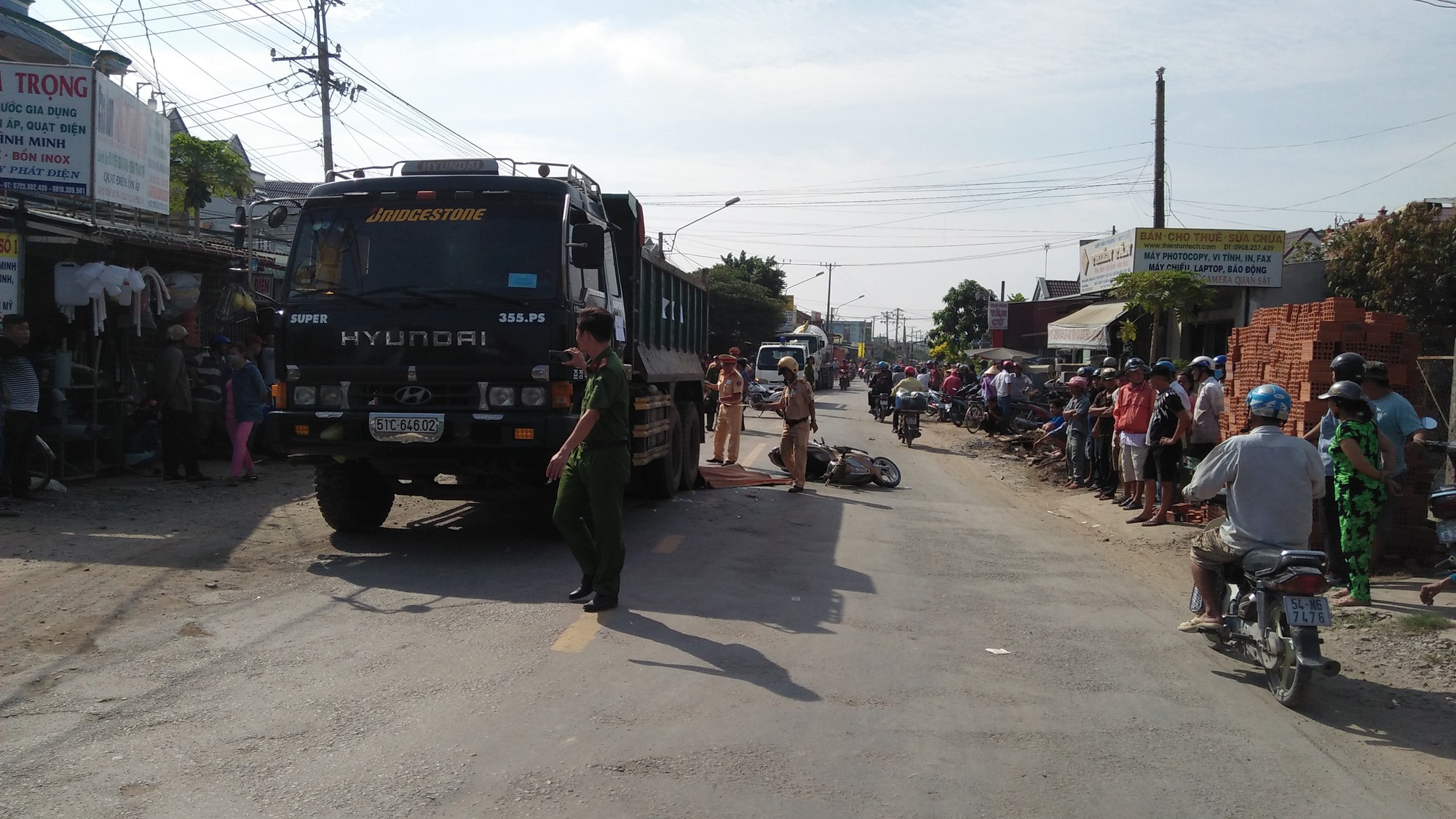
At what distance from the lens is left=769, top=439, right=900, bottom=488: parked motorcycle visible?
14.5 m

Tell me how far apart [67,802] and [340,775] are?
0.87 m

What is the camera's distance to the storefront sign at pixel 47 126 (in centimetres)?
1208

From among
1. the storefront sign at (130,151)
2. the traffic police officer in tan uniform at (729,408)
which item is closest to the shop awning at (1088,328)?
the traffic police officer in tan uniform at (729,408)

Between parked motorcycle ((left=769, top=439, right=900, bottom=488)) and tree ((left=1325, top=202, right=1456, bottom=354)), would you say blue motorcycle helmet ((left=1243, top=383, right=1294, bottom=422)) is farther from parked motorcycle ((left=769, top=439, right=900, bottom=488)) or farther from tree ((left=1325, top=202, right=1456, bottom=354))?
tree ((left=1325, top=202, right=1456, bottom=354))

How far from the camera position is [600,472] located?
21.7 feet

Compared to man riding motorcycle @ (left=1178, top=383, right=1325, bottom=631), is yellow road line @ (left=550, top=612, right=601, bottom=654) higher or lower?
lower

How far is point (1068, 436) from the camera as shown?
50.8ft

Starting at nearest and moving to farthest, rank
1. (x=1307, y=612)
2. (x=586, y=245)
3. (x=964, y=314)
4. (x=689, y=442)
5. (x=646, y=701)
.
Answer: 1. (x=646, y=701)
2. (x=1307, y=612)
3. (x=586, y=245)
4. (x=689, y=442)
5. (x=964, y=314)

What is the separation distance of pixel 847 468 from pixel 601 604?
826 cm

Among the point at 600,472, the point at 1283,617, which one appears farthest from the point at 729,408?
the point at 1283,617

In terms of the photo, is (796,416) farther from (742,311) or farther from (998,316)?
(742,311)

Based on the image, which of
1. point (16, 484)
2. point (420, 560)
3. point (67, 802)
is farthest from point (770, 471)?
point (67, 802)

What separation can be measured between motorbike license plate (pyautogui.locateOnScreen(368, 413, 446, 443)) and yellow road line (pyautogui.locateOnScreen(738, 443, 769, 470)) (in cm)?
800

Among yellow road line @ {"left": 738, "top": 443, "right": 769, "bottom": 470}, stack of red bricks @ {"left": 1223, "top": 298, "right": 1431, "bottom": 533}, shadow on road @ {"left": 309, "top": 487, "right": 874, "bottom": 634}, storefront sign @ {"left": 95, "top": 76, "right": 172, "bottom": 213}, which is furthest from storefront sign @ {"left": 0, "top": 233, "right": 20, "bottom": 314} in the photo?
stack of red bricks @ {"left": 1223, "top": 298, "right": 1431, "bottom": 533}
